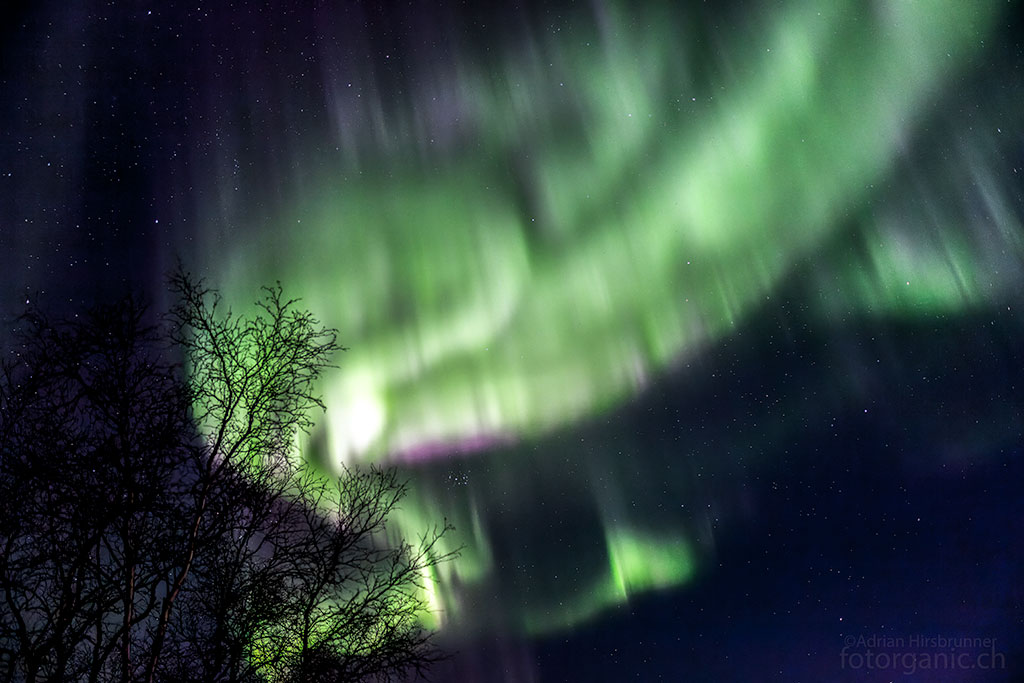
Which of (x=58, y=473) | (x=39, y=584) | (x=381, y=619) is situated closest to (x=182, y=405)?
(x=58, y=473)

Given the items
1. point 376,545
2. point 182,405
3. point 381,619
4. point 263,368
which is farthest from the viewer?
point 376,545

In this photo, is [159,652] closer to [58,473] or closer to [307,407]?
[58,473]

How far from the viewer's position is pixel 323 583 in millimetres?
4781

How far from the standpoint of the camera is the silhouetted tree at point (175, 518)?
379cm

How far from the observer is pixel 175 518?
4172 mm

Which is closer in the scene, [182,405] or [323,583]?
[182,405]

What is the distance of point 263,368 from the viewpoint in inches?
187

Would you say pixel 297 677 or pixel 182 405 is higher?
pixel 182 405

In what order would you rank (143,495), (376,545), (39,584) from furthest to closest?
(376,545) → (143,495) → (39,584)

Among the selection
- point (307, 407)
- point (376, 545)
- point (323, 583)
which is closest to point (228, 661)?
point (323, 583)

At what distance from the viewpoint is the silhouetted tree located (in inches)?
149

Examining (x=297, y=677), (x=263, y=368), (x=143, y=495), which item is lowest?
(x=297, y=677)

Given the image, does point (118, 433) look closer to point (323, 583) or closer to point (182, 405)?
point (182, 405)

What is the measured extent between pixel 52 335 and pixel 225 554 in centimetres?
145
